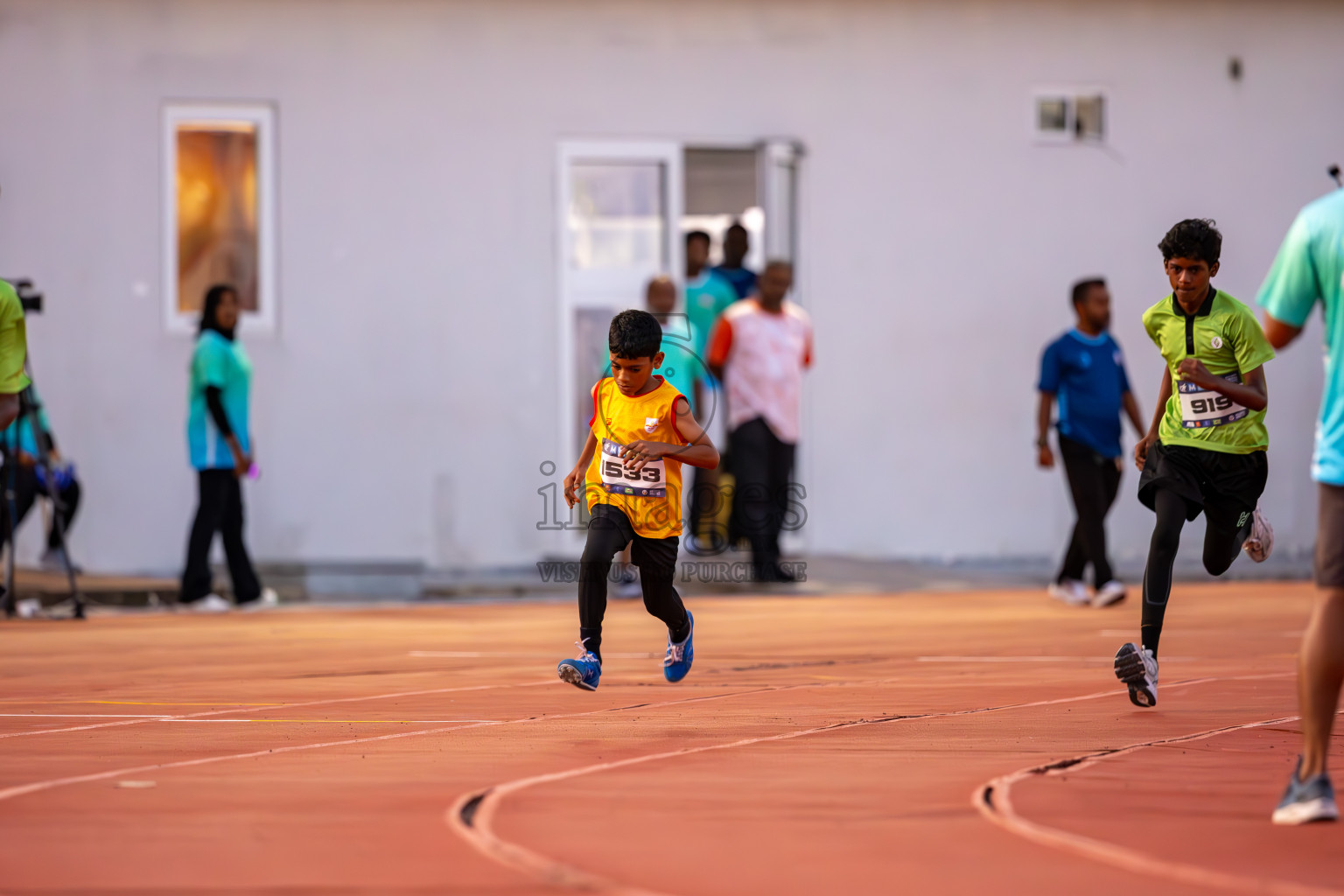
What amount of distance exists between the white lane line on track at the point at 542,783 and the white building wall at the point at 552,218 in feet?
26.9

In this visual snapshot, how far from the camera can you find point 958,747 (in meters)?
5.63

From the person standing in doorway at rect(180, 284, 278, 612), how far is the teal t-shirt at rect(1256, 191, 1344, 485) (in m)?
8.24

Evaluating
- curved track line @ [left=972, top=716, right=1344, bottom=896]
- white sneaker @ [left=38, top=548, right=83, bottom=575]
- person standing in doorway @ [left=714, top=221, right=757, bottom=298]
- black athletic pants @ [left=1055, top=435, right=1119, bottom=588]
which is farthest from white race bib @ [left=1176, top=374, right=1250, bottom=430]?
white sneaker @ [left=38, top=548, right=83, bottom=575]

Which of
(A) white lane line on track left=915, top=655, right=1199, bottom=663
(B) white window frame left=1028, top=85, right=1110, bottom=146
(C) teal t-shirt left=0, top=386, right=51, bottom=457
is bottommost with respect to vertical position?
(A) white lane line on track left=915, top=655, right=1199, bottom=663

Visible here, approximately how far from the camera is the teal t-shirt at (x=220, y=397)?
11695 mm

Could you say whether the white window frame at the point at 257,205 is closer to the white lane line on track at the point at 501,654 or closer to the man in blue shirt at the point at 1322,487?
the white lane line on track at the point at 501,654

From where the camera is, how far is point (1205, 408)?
696 cm

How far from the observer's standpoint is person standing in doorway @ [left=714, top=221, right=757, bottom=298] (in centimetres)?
1403

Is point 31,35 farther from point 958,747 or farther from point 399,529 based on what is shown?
point 958,747

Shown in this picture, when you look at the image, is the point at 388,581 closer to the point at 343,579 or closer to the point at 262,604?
the point at 343,579

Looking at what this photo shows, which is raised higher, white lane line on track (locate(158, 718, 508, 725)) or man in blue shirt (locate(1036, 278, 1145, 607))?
man in blue shirt (locate(1036, 278, 1145, 607))

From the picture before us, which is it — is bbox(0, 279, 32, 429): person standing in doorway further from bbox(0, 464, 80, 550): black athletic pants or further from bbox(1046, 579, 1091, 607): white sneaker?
bbox(1046, 579, 1091, 607): white sneaker

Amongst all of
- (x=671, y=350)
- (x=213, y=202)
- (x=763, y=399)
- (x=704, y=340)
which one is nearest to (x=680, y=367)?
(x=671, y=350)

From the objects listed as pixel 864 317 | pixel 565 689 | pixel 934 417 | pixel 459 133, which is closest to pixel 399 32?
pixel 459 133
